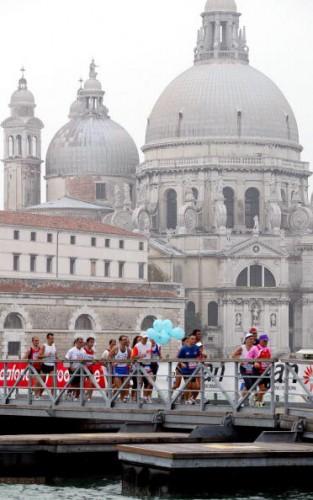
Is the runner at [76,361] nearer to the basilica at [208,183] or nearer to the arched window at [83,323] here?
the arched window at [83,323]

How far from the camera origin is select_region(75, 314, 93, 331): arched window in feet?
302

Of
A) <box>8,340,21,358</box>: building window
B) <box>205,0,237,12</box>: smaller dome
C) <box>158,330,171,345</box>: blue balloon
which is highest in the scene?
<box>205,0,237,12</box>: smaller dome

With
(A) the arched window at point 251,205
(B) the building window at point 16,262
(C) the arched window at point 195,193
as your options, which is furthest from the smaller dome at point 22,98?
(B) the building window at point 16,262

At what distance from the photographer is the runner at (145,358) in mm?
31547

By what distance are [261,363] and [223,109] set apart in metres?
92.0

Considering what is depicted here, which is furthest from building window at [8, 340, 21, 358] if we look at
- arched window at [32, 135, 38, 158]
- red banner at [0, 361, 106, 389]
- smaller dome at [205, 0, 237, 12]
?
red banner at [0, 361, 106, 389]

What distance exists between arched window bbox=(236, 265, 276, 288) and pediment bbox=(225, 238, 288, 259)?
1.01 metres

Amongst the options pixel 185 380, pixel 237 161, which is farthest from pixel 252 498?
pixel 237 161

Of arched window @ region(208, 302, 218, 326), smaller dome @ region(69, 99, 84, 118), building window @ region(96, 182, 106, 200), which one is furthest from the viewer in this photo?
smaller dome @ region(69, 99, 84, 118)

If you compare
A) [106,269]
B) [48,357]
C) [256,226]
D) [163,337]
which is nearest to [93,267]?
[106,269]

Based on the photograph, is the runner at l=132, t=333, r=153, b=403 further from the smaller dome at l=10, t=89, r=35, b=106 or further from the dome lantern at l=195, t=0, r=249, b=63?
the smaller dome at l=10, t=89, r=35, b=106

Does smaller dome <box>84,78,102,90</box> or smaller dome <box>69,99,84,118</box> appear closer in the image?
smaller dome <box>84,78,102,90</box>

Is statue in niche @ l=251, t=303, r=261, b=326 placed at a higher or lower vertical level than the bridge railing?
higher

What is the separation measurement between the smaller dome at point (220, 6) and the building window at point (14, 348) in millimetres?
42700
